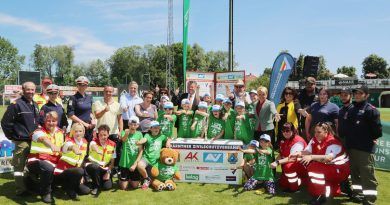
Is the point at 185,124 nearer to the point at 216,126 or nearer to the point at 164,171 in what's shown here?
the point at 216,126

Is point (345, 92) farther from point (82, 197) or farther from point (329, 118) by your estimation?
point (82, 197)

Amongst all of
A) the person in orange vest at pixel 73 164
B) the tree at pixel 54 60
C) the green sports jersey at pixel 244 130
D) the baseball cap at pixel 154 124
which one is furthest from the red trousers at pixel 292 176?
the tree at pixel 54 60

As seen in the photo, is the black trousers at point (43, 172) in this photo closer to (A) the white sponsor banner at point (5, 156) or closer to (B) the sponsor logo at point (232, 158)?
(A) the white sponsor banner at point (5, 156)

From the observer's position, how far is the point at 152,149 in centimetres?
646

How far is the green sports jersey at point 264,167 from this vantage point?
615cm

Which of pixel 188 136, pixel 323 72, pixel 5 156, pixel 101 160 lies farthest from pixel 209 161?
pixel 323 72

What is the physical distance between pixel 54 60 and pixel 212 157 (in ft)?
294

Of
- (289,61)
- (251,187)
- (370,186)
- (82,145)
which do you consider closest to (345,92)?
(370,186)

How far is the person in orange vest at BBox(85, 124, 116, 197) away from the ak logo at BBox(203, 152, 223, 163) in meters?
1.76

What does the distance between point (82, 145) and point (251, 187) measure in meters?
3.13

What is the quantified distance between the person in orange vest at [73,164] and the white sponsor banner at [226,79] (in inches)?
237

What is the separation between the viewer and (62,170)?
5629mm

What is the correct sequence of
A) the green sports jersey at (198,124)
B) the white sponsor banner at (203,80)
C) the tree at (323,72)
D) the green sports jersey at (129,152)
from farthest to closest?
the tree at (323,72) < the white sponsor banner at (203,80) < the green sports jersey at (198,124) < the green sports jersey at (129,152)

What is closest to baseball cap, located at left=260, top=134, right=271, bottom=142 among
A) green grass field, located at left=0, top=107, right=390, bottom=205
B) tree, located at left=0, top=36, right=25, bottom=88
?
green grass field, located at left=0, top=107, right=390, bottom=205
